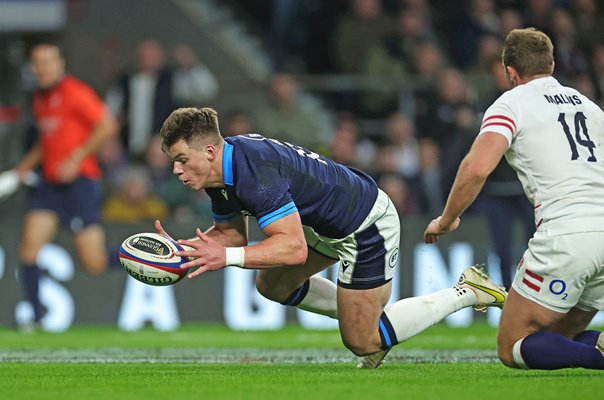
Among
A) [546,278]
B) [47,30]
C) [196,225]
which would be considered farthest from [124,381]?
[47,30]

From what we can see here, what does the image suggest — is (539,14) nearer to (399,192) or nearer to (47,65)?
(399,192)

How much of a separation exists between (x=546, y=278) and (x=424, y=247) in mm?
6747

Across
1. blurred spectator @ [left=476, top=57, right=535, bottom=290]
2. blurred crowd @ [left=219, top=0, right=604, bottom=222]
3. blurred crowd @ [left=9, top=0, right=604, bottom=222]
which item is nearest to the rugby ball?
blurred spectator @ [left=476, top=57, right=535, bottom=290]

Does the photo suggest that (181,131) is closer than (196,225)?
Yes

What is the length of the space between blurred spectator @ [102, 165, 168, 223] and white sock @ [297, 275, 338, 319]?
6.12 meters

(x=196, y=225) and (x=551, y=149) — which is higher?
(x=551, y=149)

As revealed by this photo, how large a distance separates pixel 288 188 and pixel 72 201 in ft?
19.1

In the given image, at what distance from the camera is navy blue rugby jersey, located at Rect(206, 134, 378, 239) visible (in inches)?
280

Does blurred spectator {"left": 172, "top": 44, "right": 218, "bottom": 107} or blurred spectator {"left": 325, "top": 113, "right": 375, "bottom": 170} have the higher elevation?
blurred spectator {"left": 172, "top": 44, "right": 218, "bottom": 107}

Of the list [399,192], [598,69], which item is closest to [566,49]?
[598,69]

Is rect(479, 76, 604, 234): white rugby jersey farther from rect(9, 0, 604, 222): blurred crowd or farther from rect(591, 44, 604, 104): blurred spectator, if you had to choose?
rect(591, 44, 604, 104): blurred spectator

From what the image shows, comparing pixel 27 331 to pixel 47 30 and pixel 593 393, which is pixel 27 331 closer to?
pixel 47 30

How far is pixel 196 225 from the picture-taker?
1373 cm

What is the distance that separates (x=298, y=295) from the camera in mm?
8383
